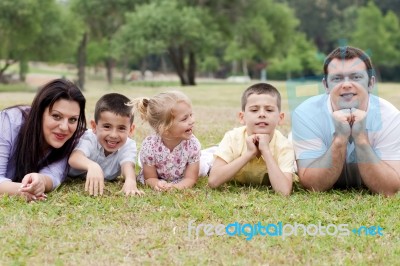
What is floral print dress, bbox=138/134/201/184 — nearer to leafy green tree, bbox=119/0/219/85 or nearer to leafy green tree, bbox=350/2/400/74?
leafy green tree, bbox=119/0/219/85

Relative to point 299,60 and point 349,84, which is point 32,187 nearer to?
point 349,84

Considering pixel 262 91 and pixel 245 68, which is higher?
pixel 262 91

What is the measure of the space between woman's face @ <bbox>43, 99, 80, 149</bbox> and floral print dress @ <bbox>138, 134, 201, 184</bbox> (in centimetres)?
72

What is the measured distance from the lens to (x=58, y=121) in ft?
15.4

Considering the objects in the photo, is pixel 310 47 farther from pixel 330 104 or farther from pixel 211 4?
pixel 330 104

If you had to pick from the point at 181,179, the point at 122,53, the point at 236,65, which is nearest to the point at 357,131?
the point at 181,179

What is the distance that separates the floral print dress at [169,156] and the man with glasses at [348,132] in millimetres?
895

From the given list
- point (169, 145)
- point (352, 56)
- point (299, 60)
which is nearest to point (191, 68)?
point (299, 60)

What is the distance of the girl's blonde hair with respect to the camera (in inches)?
196

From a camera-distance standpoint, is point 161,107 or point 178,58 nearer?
point 161,107

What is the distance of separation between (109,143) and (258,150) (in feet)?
4.13

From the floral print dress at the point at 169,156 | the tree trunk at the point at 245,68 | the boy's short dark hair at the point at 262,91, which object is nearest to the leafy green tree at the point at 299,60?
the tree trunk at the point at 245,68

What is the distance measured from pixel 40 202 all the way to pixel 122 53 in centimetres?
3322

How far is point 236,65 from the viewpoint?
67.0m
